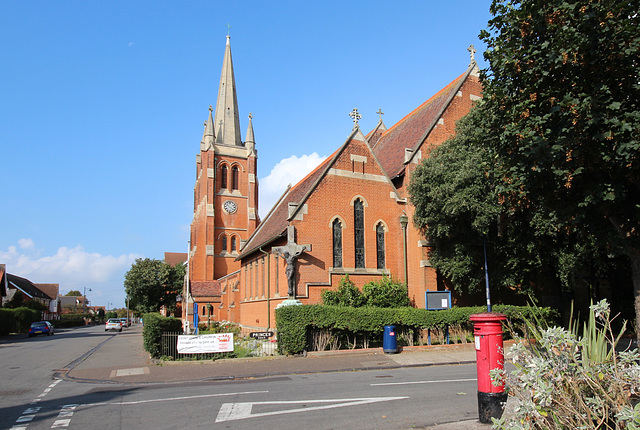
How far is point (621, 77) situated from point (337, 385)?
28.9ft

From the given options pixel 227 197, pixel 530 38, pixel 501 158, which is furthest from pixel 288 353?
pixel 227 197

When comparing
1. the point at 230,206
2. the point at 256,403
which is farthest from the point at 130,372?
the point at 230,206

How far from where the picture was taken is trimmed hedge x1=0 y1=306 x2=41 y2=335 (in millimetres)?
42803

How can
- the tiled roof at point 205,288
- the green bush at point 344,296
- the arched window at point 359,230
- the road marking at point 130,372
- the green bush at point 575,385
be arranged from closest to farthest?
the green bush at point 575,385 < the road marking at point 130,372 < the green bush at point 344,296 < the arched window at point 359,230 < the tiled roof at point 205,288

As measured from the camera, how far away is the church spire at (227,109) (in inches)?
2569

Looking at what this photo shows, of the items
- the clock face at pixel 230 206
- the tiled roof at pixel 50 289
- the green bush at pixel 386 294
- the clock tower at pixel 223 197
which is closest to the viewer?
the green bush at pixel 386 294

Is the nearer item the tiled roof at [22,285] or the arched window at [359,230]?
the arched window at [359,230]

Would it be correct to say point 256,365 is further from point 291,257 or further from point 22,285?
point 22,285

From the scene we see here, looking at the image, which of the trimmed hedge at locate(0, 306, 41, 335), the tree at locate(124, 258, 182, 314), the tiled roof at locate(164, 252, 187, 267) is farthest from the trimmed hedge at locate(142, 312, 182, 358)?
the tiled roof at locate(164, 252, 187, 267)

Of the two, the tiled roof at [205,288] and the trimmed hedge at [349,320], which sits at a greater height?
the tiled roof at [205,288]

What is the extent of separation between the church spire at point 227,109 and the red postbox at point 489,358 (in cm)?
6088

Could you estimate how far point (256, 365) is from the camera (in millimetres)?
15727

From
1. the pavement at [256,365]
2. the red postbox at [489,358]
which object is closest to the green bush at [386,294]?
the pavement at [256,365]

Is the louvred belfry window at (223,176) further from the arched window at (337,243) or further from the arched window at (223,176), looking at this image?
the arched window at (337,243)
